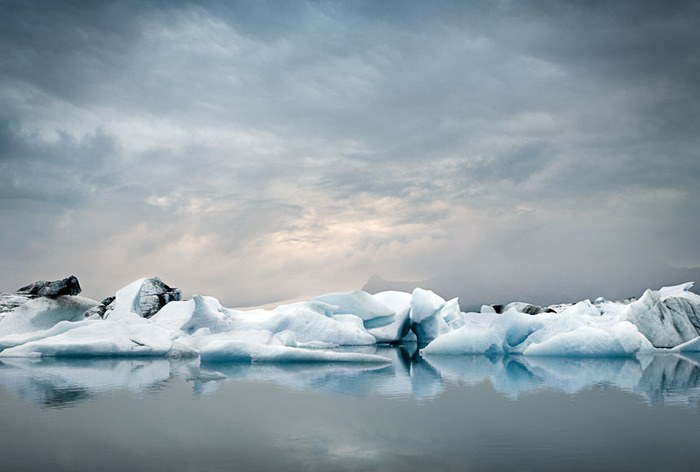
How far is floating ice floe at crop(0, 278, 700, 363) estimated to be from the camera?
12.2 meters

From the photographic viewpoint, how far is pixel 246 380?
8.03 meters

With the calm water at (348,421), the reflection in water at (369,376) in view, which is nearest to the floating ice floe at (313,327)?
the reflection in water at (369,376)

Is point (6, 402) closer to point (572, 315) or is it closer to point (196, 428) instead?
point (196, 428)

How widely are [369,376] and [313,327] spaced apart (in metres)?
6.93

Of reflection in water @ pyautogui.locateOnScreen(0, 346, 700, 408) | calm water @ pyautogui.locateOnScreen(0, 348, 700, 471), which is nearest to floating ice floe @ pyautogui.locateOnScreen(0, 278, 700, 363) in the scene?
reflection in water @ pyautogui.locateOnScreen(0, 346, 700, 408)

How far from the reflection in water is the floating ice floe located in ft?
1.86

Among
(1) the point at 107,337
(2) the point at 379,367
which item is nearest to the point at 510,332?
(2) the point at 379,367

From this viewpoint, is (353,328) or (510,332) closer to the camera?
(510,332)

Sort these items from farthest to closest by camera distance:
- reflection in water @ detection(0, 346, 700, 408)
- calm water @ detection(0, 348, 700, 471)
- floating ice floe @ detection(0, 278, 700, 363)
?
floating ice floe @ detection(0, 278, 700, 363)
reflection in water @ detection(0, 346, 700, 408)
calm water @ detection(0, 348, 700, 471)

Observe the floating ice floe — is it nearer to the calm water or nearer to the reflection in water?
the reflection in water

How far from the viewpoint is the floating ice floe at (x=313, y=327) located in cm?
1223

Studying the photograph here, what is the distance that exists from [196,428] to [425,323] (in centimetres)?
1439

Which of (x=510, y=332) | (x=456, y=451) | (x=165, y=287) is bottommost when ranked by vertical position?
(x=456, y=451)

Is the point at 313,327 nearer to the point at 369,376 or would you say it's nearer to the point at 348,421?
the point at 369,376
